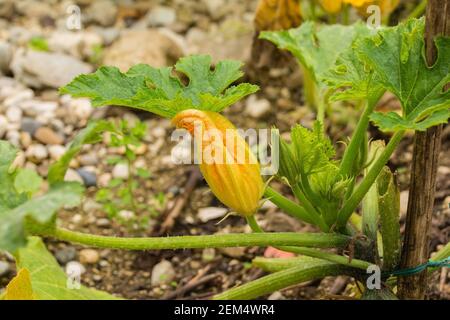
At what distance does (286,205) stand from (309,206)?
5cm

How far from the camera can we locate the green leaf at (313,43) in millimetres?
2109

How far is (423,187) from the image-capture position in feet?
5.71

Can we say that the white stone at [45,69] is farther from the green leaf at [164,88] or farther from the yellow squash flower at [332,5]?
the green leaf at [164,88]

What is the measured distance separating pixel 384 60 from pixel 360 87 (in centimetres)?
9

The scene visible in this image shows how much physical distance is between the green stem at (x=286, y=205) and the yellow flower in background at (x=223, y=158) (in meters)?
0.08

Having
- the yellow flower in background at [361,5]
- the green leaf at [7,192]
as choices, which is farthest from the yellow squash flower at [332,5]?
the green leaf at [7,192]

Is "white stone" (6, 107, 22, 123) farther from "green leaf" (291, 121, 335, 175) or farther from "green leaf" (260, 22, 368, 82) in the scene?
"green leaf" (291, 121, 335, 175)

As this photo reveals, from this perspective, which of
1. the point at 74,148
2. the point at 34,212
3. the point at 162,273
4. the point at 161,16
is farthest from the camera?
the point at 161,16

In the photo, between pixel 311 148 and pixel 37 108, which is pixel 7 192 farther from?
pixel 37 108

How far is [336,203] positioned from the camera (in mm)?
1821

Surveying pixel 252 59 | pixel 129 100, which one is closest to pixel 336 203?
pixel 129 100

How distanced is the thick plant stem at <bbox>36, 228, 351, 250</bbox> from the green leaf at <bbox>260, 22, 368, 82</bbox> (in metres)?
0.48

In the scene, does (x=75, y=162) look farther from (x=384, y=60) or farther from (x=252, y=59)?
(x=384, y=60)

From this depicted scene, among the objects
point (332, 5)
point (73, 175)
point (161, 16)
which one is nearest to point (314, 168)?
point (332, 5)
